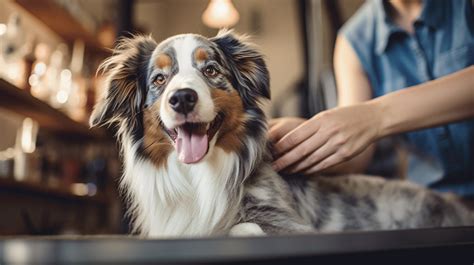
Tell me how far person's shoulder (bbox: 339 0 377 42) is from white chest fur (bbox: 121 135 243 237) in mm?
511

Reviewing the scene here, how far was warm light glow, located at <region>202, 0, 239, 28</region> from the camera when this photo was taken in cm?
57

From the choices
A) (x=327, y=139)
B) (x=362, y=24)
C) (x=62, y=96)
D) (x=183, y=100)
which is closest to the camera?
(x=183, y=100)

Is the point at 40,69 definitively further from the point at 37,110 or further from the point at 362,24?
the point at 362,24

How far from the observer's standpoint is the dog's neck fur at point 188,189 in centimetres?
56

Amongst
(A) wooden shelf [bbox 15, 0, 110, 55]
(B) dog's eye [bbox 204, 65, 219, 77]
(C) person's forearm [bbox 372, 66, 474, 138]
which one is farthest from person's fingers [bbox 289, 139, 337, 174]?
(A) wooden shelf [bbox 15, 0, 110, 55]

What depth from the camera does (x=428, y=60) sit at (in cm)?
91

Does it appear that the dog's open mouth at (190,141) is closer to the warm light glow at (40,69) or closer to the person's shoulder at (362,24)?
the warm light glow at (40,69)

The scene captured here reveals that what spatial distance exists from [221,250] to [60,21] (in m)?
0.63

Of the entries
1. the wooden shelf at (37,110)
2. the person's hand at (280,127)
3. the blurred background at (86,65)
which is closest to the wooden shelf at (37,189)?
the blurred background at (86,65)

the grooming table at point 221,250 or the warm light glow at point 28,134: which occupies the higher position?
the warm light glow at point 28,134

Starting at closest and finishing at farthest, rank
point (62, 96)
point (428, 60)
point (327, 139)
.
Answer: point (327, 139) < point (62, 96) < point (428, 60)

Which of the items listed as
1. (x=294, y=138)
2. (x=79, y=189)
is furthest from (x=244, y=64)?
(x=79, y=189)

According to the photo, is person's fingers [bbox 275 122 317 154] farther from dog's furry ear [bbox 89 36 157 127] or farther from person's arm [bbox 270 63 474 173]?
dog's furry ear [bbox 89 36 157 127]

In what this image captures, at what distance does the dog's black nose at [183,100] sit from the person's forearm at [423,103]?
36 cm
